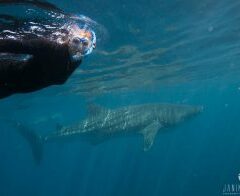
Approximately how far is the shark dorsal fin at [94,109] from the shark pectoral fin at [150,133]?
341 cm

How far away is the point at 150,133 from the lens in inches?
797

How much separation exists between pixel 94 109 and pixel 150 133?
4.72 m

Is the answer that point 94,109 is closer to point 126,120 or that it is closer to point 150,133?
point 126,120

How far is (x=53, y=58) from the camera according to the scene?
9.24 feet

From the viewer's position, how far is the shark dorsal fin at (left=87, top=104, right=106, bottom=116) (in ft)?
73.9

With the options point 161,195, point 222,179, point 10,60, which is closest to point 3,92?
point 10,60

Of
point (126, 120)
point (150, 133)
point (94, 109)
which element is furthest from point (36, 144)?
point (150, 133)

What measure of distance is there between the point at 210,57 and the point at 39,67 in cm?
2903

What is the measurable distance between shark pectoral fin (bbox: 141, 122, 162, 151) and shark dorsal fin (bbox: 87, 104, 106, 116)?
3.41m

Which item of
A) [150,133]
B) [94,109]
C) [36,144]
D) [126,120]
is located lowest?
[36,144]

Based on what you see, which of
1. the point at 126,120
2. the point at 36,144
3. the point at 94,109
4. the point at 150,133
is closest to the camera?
the point at 150,133

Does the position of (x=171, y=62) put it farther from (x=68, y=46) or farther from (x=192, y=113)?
(x=68, y=46)

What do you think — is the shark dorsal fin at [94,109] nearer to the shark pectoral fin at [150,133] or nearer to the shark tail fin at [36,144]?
the shark pectoral fin at [150,133]

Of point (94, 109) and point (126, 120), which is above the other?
point (94, 109)
